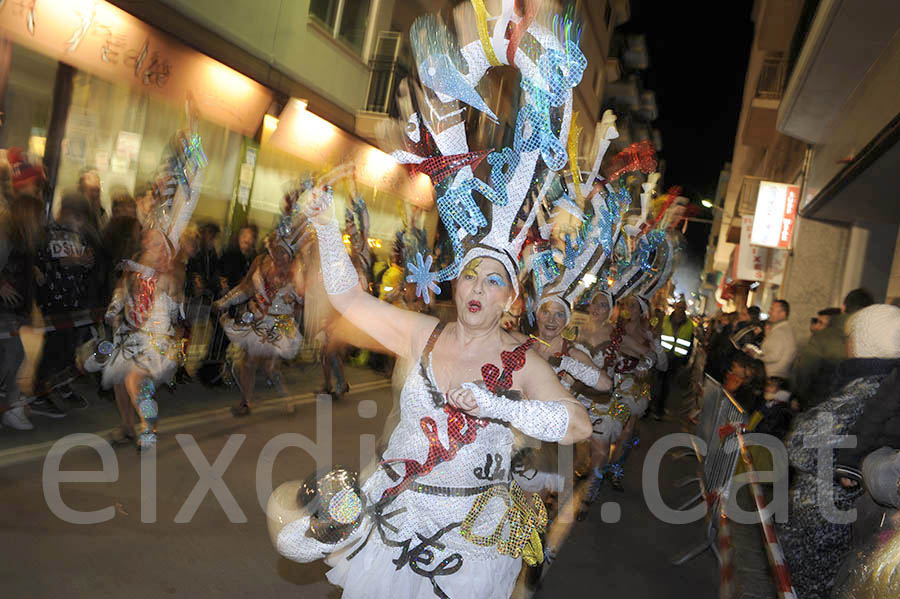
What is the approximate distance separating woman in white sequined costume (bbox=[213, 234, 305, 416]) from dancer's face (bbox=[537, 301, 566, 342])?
12.0ft

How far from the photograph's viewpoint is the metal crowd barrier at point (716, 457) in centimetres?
683

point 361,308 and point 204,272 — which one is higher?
point 361,308

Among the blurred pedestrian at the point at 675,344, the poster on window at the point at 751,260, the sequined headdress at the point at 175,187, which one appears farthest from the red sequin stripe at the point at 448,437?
the poster on window at the point at 751,260

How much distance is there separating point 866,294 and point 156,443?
628 cm

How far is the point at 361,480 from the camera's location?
3.43 meters

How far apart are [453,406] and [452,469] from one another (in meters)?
0.34

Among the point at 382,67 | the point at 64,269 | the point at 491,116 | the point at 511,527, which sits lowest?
the point at 511,527

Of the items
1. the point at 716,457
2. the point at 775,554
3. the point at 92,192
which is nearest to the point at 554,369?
the point at 775,554

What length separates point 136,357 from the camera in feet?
21.3

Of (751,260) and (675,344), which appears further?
(751,260)

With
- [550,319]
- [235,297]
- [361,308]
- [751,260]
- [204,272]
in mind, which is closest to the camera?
[361,308]

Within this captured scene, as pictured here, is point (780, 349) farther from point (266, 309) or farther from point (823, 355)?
point (266, 309)

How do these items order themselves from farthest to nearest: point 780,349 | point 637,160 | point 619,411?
point 780,349
point 637,160
point 619,411

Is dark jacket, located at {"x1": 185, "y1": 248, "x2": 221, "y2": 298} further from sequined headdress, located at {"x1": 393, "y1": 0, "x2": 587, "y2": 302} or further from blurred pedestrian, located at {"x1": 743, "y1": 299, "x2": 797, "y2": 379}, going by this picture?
sequined headdress, located at {"x1": 393, "y1": 0, "x2": 587, "y2": 302}
